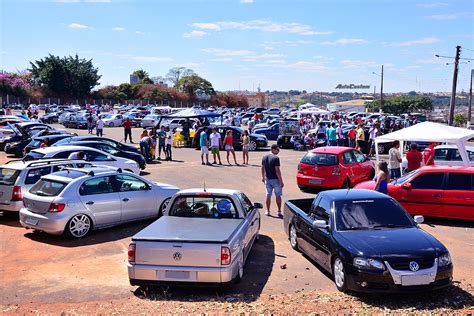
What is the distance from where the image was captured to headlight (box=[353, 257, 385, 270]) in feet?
22.6

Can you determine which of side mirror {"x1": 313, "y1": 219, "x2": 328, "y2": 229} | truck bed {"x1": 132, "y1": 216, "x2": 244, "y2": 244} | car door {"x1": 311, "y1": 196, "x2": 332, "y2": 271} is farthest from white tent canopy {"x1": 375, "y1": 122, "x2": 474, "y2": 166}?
truck bed {"x1": 132, "y1": 216, "x2": 244, "y2": 244}

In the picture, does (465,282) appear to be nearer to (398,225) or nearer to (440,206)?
(398,225)

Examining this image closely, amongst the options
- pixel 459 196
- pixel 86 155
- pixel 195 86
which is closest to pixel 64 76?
pixel 195 86

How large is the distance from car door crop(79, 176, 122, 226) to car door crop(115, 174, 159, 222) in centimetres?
15

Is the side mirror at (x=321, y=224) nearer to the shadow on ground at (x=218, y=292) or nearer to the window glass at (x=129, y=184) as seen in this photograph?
the shadow on ground at (x=218, y=292)

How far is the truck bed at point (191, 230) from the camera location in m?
7.21

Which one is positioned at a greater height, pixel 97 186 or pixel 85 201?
pixel 97 186

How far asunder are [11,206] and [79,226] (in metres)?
2.37

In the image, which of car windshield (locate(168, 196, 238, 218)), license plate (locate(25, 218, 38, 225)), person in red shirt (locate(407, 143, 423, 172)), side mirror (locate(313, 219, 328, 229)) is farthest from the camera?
person in red shirt (locate(407, 143, 423, 172))

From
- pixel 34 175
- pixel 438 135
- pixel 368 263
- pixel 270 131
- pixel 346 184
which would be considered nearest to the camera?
pixel 368 263

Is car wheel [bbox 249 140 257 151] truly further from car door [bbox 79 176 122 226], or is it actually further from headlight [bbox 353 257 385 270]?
headlight [bbox 353 257 385 270]

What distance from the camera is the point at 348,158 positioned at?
1659 centimetres

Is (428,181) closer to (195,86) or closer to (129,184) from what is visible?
(129,184)

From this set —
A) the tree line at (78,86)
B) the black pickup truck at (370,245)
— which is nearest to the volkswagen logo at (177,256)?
the black pickup truck at (370,245)
